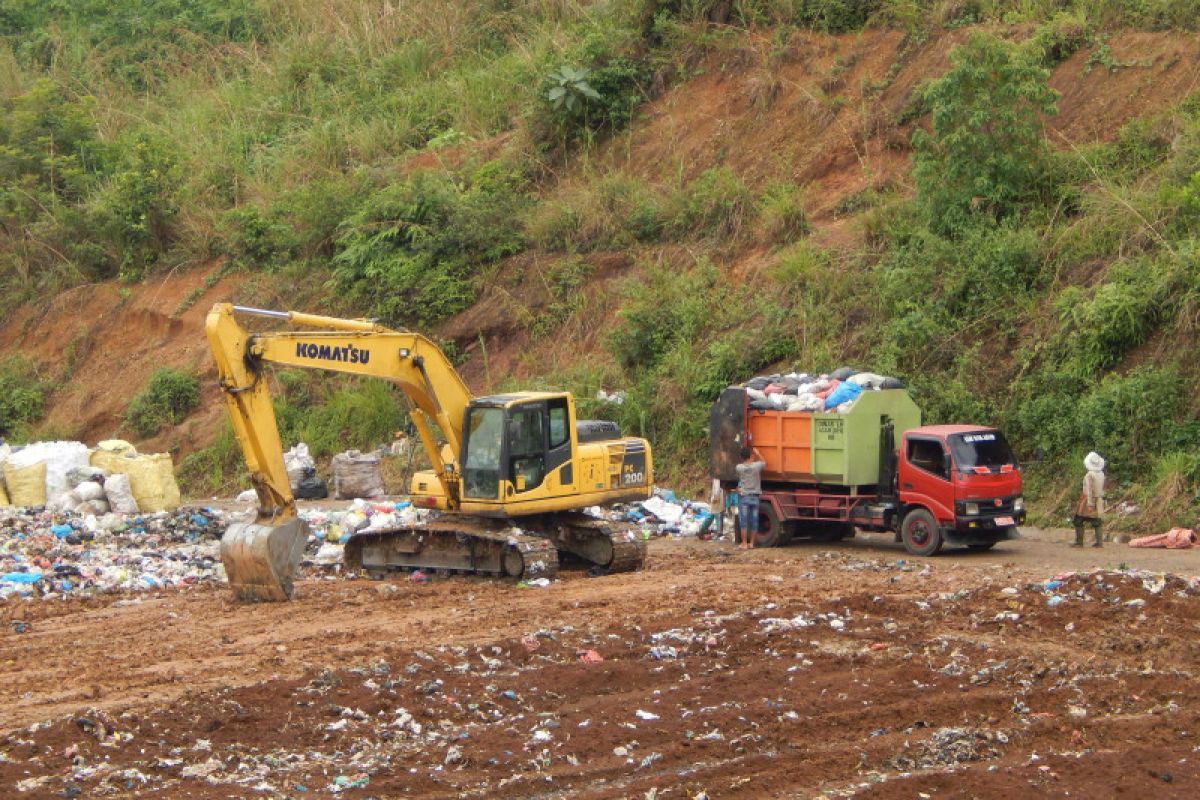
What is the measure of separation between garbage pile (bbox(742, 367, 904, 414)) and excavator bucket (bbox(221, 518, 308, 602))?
267 inches

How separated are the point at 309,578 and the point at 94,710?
22.7ft

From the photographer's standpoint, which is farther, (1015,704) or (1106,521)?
(1106,521)

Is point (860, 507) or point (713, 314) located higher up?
point (713, 314)

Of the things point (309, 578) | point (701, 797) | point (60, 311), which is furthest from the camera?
point (60, 311)

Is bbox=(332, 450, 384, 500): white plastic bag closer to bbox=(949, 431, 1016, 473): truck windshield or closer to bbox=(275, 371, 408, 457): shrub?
bbox=(275, 371, 408, 457): shrub

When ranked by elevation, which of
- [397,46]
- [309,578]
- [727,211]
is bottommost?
[309,578]

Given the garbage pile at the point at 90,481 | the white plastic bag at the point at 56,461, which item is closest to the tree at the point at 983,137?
the garbage pile at the point at 90,481

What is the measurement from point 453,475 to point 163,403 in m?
15.8

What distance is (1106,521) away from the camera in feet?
59.0

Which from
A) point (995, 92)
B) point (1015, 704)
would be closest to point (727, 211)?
point (995, 92)

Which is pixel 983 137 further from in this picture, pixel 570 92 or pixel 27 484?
pixel 27 484

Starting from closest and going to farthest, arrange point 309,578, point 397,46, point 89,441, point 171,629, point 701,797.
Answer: point 701,797, point 171,629, point 309,578, point 89,441, point 397,46

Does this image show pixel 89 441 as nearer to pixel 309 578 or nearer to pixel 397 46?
pixel 397 46

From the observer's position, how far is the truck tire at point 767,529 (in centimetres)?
1853
